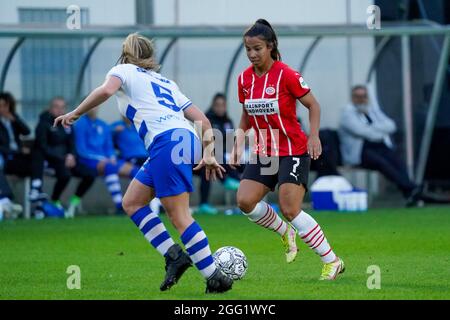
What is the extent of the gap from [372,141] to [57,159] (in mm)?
5168

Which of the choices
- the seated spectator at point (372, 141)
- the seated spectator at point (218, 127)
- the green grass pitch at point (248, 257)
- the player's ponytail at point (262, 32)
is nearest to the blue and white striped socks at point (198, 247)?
the green grass pitch at point (248, 257)

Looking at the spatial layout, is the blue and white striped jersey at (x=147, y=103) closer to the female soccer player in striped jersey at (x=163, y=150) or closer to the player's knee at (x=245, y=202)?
the female soccer player in striped jersey at (x=163, y=150)

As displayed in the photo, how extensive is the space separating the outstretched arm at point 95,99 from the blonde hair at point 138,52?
1.22 ft

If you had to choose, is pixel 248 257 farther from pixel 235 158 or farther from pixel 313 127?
pixel 313 127

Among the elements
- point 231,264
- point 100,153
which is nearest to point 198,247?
point 231,264

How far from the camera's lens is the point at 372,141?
19.2 meters

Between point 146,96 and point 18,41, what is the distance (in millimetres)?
10296

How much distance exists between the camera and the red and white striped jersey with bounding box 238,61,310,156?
31.6 feet

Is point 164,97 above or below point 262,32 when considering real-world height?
below

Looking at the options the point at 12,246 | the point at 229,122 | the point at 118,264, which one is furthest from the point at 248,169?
the point at 229,122

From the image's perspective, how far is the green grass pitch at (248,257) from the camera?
28.0ft

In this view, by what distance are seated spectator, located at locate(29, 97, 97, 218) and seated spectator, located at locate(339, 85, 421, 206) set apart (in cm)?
433

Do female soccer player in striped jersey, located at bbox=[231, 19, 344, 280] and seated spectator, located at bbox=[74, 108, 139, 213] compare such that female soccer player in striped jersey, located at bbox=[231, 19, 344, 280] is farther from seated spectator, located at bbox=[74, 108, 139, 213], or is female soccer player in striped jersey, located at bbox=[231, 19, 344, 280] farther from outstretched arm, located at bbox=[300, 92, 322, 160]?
seated spectator, located at bbox=[74, 108, 139, 213]
